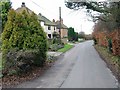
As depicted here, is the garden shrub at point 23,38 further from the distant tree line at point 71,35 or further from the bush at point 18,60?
the distant tree line at point 71,35

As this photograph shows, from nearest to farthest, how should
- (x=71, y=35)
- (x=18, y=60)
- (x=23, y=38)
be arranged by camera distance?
1. (x=18, y=60)
2. (x=23, y=38)
3. (x=71, y=35)

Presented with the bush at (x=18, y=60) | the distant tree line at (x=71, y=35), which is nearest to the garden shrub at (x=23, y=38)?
the bush at (x=18, y=60)

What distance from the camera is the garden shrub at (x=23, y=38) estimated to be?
1523cm

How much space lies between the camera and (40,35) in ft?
58.5

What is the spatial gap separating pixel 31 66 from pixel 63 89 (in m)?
5.49

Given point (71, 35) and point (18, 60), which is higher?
point (71, 35)

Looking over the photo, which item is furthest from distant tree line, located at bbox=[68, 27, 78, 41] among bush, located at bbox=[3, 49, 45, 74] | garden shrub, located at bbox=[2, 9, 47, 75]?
bush, located at bbox=[3, 49, 45, 74]

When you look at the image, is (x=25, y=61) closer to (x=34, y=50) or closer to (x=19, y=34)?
(x=34, y=50)

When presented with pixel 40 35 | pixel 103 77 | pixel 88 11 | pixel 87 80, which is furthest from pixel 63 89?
pixel 88 11

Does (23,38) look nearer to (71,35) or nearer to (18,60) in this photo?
(18,60)

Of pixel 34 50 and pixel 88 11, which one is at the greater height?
pixel 88 11

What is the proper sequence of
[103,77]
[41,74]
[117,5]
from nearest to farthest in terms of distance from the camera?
1. [103,77]
2. [41,74]
3. [117,5]

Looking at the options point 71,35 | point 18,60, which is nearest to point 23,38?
point 18,60

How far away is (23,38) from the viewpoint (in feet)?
53.3
